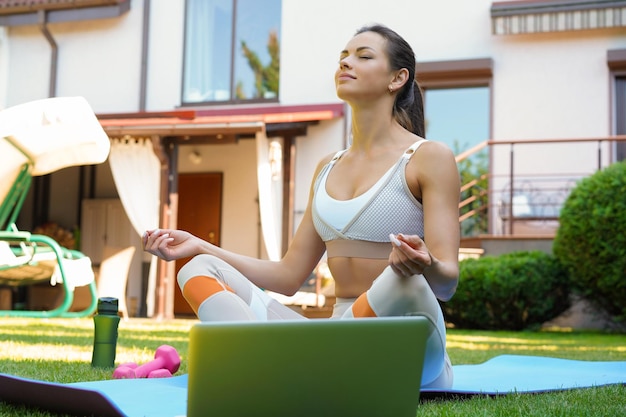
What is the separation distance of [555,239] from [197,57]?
6.21 m

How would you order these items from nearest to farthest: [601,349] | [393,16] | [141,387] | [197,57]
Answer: [141,387] < [601,349] < [393,16] < [197,57]

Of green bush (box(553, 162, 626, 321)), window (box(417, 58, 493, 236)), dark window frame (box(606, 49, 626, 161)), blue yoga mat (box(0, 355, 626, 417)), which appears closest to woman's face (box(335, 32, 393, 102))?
blue yoga mat (box(0, 355, 626, 417))

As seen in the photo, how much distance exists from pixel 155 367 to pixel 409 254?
2.00 metres

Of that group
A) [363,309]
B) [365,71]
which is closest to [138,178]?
[365,71]

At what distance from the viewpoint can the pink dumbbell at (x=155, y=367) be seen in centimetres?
351

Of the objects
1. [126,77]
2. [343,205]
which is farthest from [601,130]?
[343,205]

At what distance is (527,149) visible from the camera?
11.1 metres

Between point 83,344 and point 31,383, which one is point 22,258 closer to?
point 83,344

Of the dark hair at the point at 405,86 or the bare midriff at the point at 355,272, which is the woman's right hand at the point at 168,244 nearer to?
the bare midriff at the point at 355,272

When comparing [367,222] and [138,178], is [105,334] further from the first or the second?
[138,178]

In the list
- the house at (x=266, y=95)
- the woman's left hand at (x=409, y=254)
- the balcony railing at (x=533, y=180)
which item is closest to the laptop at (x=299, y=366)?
the woman's left hand at (x=409, y=254)

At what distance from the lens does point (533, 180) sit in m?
11.0

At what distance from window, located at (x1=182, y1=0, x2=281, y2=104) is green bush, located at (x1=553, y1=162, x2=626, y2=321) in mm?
5046

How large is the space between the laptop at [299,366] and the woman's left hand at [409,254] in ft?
0.54
